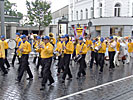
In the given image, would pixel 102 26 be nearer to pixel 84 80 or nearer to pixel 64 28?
pixel 64 28

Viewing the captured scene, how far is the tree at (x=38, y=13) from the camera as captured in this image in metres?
31.1

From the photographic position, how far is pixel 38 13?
1243 inches

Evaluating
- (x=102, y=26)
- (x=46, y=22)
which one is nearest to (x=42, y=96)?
(x=46, y=22)

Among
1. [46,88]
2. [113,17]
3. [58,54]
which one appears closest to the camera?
[46,88]

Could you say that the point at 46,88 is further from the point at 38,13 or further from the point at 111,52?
the point at 38,13

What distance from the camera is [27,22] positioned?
106 feet

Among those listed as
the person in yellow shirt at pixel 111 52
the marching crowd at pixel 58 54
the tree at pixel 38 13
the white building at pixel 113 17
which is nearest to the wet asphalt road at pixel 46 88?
the marching crowd at pixel 58 54

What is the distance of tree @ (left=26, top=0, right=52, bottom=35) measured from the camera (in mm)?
31094

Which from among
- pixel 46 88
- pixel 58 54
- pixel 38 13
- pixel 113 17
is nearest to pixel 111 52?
pixel 58 54

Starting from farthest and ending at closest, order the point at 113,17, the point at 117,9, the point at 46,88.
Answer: the point at 117,9, the point at 113,17, the point at 46,88

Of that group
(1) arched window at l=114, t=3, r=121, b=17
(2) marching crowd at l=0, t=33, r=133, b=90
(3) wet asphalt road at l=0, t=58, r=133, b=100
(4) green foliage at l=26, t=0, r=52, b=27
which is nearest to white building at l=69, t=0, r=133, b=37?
(1) arched window at l=114, t=3, r=121, b=17

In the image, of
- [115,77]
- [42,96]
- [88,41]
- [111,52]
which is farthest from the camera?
[88,41]

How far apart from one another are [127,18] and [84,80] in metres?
26.4

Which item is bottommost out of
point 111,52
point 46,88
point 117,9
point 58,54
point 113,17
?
point 46,88
